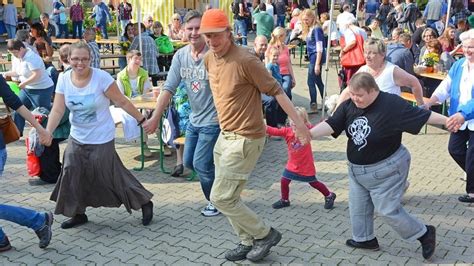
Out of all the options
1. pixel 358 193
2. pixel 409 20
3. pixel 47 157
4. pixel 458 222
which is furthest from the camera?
pixel 409 20

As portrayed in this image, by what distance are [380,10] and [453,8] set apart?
8.34 ft

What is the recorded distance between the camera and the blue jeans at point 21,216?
4465 mm

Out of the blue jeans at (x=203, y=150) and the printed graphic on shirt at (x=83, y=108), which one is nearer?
the printed graphic on shirt at (x=83, y=108)

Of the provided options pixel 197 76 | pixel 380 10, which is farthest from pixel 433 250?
pixel 380 10

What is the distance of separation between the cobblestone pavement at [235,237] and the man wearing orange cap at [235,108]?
0.66m

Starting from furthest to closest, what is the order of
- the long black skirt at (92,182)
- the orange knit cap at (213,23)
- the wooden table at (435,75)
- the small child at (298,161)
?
the wooden table at (435,75) → the small child at (298,161) → the long black skirt at (92,182) → the orange knit cap at (213,23)

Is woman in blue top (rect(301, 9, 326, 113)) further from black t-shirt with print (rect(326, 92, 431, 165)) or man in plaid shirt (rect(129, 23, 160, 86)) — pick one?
black t-shirt with print (rect(326, 92, 431, 165))

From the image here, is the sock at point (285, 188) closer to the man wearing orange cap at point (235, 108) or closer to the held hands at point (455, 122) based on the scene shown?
the man wearing orange cap at point (235, 108)

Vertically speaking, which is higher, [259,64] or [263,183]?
[259,64]

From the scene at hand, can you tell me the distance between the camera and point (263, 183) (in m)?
6.52

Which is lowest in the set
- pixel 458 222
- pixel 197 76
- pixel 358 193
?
pixel 458 222

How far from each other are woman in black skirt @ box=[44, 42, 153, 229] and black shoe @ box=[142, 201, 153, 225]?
0.42 ft

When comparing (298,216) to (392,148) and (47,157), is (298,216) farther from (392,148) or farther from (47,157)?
(47,157)

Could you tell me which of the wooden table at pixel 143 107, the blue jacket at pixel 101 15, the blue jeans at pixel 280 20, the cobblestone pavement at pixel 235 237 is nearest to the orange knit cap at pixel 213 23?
the cobblestone pavement at pixel 235 237
